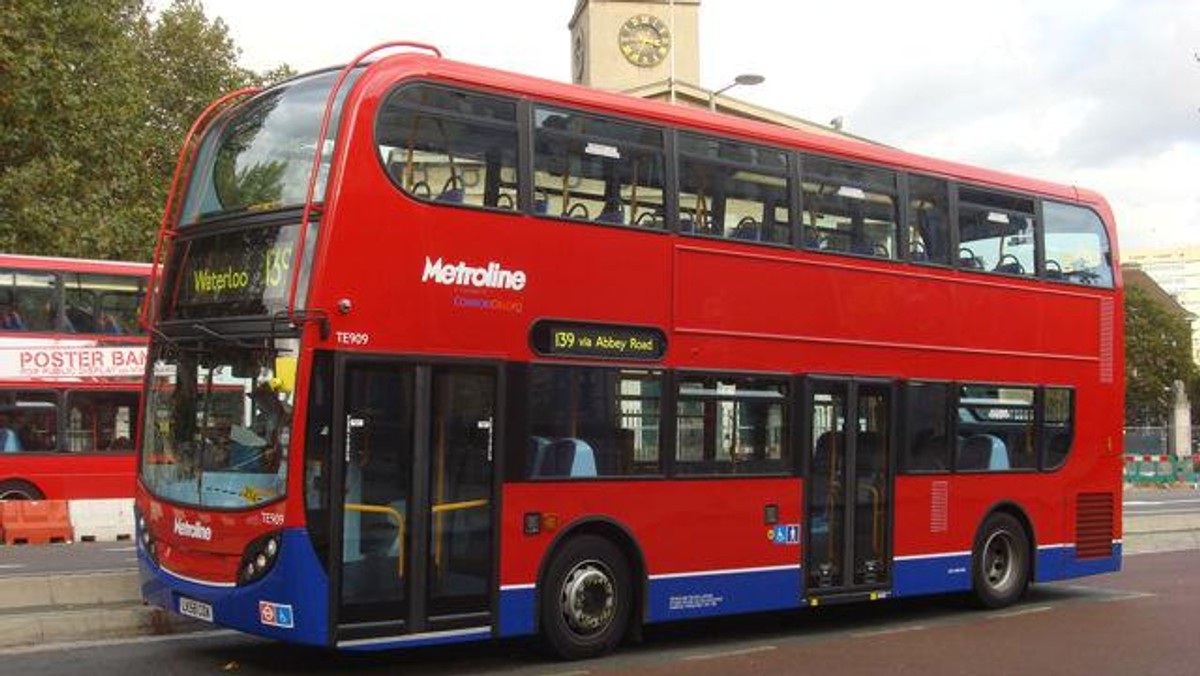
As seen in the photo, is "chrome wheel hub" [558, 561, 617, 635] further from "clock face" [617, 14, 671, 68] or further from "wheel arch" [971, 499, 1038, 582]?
"clock face" [617, 14, 671, 68]

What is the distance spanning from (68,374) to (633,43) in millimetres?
41285

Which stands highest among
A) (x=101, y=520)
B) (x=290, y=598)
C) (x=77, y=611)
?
(x=290, y=598)

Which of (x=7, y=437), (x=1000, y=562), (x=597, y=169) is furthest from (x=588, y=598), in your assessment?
(x=7, y=437)

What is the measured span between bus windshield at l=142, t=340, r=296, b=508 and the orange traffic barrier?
11.0 meters

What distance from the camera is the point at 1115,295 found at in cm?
1330

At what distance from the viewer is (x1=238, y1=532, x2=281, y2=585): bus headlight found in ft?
24.6

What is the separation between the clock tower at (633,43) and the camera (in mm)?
56531

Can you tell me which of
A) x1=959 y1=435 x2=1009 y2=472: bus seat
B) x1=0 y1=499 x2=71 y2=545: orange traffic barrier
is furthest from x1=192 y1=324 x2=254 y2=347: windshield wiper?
x1=0 y1=499 x2=71 y2=545: orange traffic barrier

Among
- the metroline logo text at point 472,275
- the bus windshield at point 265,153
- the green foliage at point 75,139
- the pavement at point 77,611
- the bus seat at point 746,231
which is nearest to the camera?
the bus windshield at point 265,153

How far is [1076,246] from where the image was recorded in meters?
13.1

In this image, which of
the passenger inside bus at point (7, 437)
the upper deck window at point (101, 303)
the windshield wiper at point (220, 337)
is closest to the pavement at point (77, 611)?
the windshield wiper at point (220, 337)

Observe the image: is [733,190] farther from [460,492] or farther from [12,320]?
[12,320]

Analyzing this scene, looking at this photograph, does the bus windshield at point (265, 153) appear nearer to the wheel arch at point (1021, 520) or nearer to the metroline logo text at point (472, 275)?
the metroline logo text at point (472, 275)

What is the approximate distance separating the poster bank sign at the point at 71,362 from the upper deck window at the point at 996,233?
40.9ft
